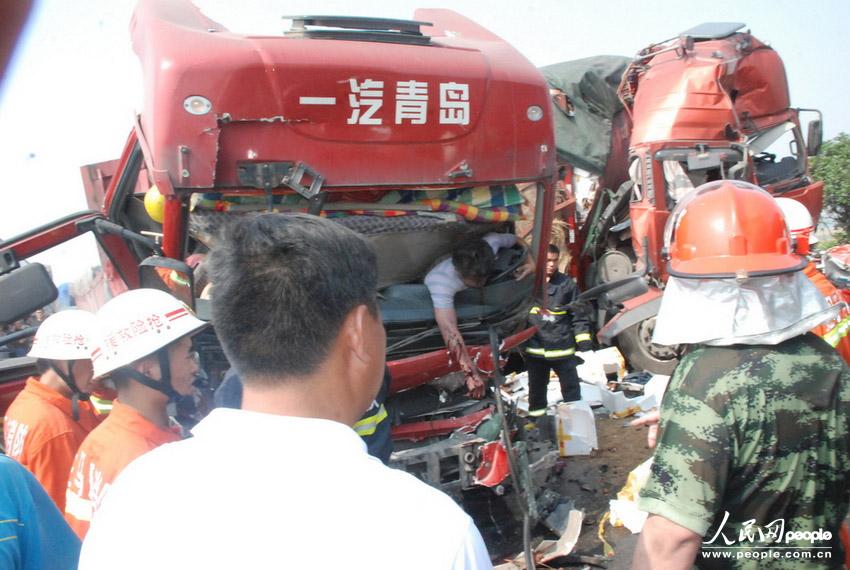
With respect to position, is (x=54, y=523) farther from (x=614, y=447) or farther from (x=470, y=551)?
(x=614, y=447)

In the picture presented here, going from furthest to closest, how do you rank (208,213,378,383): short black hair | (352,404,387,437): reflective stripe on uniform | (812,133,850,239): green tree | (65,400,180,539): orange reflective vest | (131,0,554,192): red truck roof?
(812,133,850,239): green tree → (131,0,554,192): red truck roof → (352,404,387,437): reflective stripe on uniform → (65,400,180,539): orange reflective vest → (208,213,378,383): short black hair

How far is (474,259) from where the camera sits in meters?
3.96

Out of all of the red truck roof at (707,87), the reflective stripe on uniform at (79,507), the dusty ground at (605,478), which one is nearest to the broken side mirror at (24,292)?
the reflective stripe on uniform at (79,507)

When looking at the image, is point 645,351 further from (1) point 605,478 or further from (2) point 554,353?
(1) point 605,478

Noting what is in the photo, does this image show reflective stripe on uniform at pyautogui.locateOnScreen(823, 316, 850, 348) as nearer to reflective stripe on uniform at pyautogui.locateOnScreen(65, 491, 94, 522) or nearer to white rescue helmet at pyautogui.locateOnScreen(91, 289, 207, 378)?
white rescue helmet at pyautogui.locateOnScreen(91, 289, 207, 378)

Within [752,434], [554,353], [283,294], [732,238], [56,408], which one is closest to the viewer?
[283,294]

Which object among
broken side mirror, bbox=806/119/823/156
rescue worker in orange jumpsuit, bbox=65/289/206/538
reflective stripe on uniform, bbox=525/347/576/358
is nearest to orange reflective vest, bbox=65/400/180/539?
rescue worker in orange jumpsuit, bbox=65/289/206/538

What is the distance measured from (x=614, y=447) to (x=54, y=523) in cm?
474

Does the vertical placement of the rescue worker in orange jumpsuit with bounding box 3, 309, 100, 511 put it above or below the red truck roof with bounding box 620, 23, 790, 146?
below

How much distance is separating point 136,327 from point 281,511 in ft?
5.44

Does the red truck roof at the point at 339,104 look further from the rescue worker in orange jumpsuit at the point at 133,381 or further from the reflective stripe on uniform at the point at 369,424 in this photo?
the reflective stripe on uniform at the point at 369,424

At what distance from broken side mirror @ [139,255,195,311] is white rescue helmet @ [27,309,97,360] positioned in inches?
15.3

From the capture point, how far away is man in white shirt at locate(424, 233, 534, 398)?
12.5 feet

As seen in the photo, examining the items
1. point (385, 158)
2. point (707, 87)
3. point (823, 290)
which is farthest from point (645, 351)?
point (385, 158)
